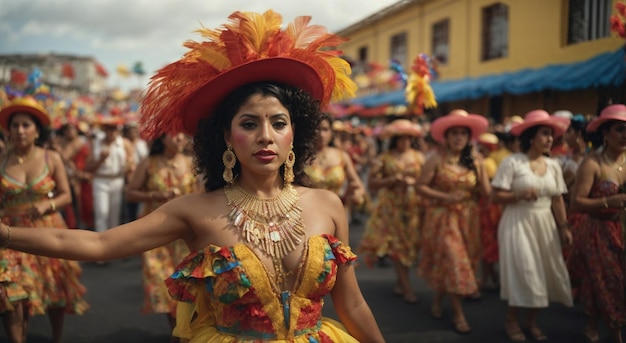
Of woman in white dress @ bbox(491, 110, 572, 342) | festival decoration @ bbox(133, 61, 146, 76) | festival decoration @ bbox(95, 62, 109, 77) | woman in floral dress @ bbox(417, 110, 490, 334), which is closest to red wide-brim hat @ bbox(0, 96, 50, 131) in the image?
woman in floral dress @ bbox(417, 110, 490, 334)

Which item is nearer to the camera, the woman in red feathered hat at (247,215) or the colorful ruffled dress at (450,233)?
the woman in red feathered hat at (247,215)

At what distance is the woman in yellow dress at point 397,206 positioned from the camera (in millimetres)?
6243

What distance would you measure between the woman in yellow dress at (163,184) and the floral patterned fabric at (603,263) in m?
3.59

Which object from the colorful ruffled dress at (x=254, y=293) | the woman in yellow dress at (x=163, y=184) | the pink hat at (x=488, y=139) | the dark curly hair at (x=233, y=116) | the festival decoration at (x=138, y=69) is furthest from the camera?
the festival decoration at (x=138, y=69)

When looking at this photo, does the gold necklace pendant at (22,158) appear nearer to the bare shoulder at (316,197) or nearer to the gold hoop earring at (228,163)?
the gold hoop earring at (228,163)

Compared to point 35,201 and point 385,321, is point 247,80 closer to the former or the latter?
point 35,201

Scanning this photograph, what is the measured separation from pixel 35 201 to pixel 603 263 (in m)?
4.84

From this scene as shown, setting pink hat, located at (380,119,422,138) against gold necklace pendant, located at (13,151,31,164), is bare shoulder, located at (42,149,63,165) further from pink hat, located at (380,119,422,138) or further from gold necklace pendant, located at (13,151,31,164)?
pink hat, located at (380,119,422,138)

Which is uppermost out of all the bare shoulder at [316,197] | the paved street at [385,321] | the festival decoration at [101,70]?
the festival decoration at [101,70]

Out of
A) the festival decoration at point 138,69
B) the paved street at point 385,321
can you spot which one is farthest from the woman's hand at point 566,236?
the festival decoration at point 138,69

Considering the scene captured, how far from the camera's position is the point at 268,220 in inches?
84.7

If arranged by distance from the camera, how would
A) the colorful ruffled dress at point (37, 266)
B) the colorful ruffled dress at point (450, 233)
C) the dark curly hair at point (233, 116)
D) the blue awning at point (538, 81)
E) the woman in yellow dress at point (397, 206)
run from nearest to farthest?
the dark curly hair at point (233, 116) < the colorful ruffled dress at point (37, 266) < the blue awning at point (538, 81) < the colorful ruffled dress at point (450, 233) < the woman in yellow dress at point (397, 206)

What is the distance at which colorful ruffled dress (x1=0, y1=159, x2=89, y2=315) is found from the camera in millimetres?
4012

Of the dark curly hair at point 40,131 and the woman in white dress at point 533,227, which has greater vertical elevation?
the dark curly hair at point 40,131
